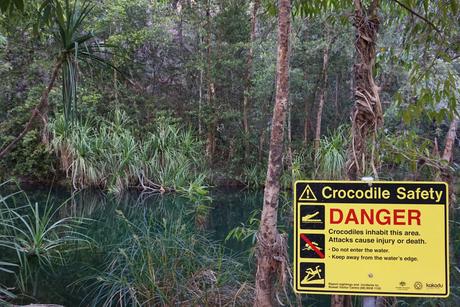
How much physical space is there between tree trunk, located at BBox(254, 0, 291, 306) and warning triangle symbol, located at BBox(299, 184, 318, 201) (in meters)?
1.04

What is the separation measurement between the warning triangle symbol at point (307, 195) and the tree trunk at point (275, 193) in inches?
41.0

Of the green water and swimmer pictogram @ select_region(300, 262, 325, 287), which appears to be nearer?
swimmer pictogram @ select_region(300, 262, 325, 287)

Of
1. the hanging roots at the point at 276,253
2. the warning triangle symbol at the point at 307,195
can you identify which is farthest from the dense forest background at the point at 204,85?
the warning triangle symbol at the point at 307,195

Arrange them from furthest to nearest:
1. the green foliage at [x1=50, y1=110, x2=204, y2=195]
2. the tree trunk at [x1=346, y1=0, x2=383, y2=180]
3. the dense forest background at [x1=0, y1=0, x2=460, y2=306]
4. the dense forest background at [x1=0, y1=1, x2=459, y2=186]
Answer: the dense forest background at [x1=0, y1=1, x2=459, y2=186] → the dense forest background at [x1=0, y1=0, x2=460, y2=306] → the green foliage at [x1=50, y1=110, x2=204, y2=195] → the tree trunk at [x1=346, y1=0, x2=383, y2=180]

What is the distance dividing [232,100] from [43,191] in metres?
7.00

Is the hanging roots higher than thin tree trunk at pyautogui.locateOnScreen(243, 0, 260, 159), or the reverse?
thin tree trunk at pyautogui.locateOnScreen(243, 0, 260, 159)

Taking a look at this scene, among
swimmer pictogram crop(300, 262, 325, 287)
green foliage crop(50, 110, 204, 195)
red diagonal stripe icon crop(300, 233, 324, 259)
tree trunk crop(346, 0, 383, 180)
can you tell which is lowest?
swimmer pictogram crop(300, 262, 325, 287)

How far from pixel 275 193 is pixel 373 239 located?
3.83 feet

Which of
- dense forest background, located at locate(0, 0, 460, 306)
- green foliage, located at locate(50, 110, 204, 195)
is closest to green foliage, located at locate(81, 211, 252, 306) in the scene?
dense forest background, located at locate(0, 0, 460, 306)

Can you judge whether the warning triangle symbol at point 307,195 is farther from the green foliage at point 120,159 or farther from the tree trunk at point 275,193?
the green foliage at point 120,159

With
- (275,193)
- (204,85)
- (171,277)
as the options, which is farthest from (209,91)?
(275,193)

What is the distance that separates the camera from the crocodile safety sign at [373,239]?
1.51 m

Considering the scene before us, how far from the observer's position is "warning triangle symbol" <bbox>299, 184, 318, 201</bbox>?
1601mm

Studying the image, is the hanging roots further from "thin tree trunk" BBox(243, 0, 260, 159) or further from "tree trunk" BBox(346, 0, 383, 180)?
"thin tree trunk" BBox(243, 0, 260, 159)
